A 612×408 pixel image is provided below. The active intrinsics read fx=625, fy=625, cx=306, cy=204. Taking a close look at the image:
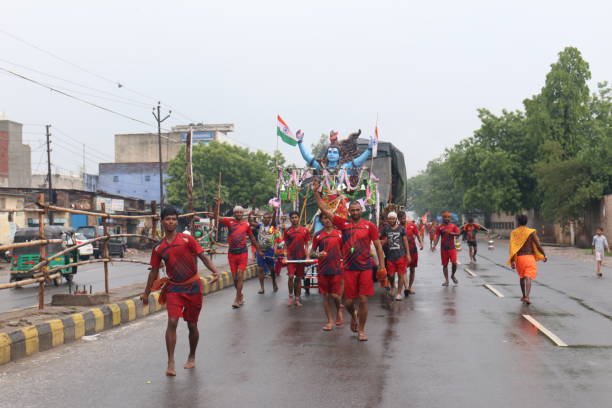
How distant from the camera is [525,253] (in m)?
11.7

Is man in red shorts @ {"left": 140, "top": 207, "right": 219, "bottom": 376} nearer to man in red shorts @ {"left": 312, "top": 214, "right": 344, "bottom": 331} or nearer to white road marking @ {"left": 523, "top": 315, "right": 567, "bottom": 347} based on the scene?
man in red shorts @ {"left": 312, "top": 214, "right": 344, "bottom": 331}

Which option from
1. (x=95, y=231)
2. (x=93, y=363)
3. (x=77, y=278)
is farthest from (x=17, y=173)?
(x=93, y=363)

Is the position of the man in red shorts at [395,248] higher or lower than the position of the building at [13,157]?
lower

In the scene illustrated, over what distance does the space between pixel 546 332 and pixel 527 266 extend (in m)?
3.35

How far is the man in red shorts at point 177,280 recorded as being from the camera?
6.64 m

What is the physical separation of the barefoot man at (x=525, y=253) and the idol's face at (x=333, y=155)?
4534 mm

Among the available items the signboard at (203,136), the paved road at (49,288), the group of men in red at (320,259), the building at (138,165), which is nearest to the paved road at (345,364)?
the group of men in red at (320,259)

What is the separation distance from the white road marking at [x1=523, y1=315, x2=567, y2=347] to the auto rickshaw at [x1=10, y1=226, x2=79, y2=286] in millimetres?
9677

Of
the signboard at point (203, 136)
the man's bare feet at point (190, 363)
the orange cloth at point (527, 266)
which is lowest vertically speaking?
the man's bare feet at point (190, 363)

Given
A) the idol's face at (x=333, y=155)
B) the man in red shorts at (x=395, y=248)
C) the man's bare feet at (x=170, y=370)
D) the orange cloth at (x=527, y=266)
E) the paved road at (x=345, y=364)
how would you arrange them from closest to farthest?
the paved road at (x=345, y=364)
the man's bare feet at (x=170, y=370)
the orange cloth at (x=527, y=266)
the man in red shorts at (x=395, y=248)
the idol's face at (x=333, y=155)

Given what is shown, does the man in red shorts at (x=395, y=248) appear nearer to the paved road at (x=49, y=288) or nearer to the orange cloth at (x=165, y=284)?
the orange cloth at (x=165, y=284)

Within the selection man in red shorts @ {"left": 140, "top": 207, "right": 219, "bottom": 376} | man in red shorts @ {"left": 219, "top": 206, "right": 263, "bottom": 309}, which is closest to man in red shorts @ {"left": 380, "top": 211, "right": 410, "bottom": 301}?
man in red shorts @ {"left": 219, "top": 206, "right": 263, "bottom": 309}

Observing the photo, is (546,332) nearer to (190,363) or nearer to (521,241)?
(521,241)

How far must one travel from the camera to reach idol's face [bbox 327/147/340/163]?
14539mm
